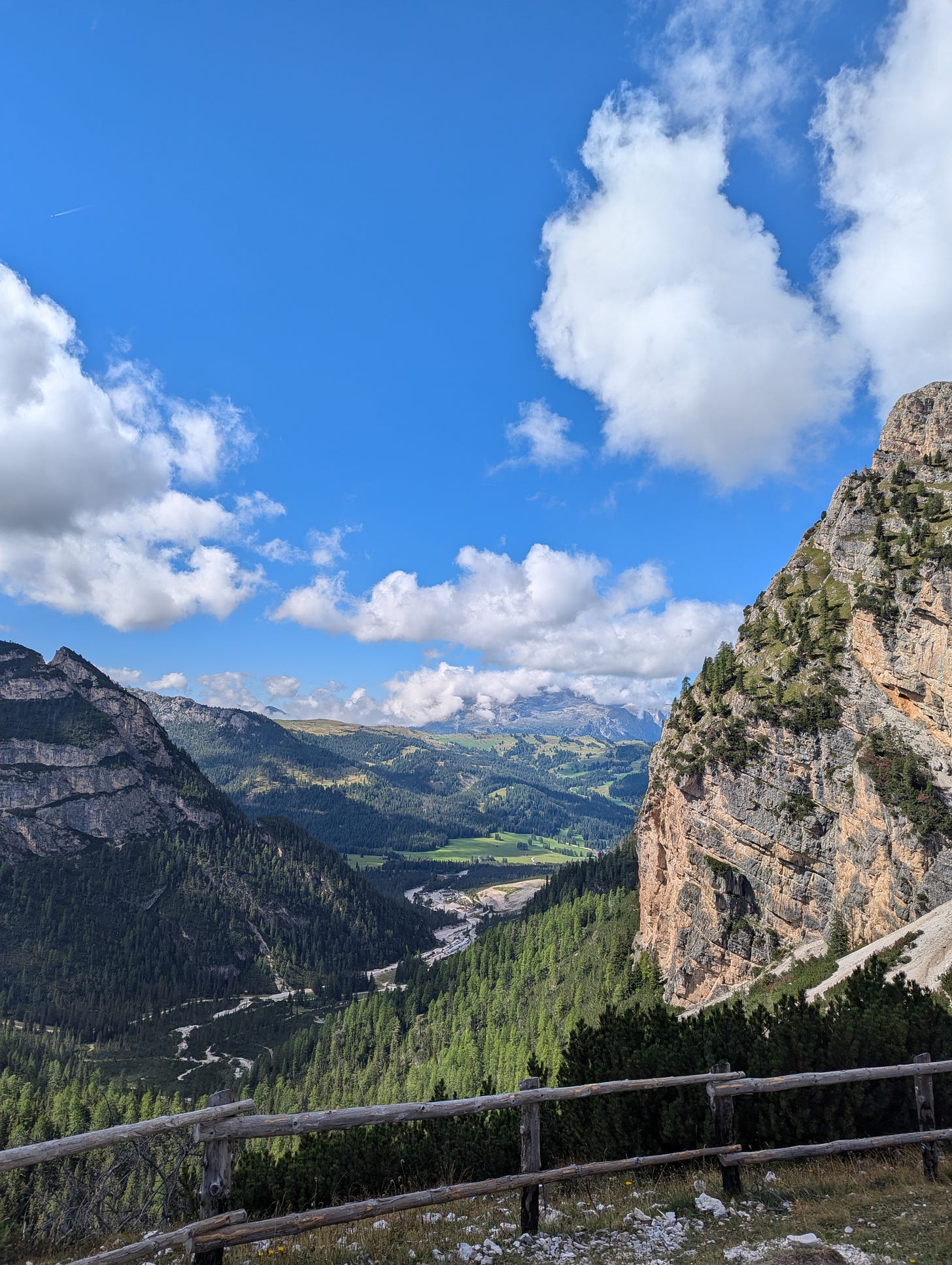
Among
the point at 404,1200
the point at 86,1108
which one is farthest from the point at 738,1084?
the point at 86,1108

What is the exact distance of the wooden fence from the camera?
33.3ft

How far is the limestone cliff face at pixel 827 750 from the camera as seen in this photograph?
72.4 meters

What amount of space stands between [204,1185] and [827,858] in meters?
95.3

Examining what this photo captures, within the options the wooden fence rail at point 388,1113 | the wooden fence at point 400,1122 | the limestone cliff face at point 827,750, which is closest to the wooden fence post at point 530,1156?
the wooden fence at point 400,1122

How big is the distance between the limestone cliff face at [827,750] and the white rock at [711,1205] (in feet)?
236

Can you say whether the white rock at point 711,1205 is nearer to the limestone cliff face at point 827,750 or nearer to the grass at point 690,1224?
the grass at point 690,1224

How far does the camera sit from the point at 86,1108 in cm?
10144

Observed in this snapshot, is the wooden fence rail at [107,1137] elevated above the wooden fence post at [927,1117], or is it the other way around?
the wooden fence rail at [107,1137]

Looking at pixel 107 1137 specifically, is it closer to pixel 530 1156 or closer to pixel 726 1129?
pixel 530 1156

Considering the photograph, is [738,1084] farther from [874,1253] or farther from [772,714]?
[772,714]

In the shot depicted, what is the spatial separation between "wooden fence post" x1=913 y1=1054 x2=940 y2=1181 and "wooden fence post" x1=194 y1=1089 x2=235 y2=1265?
16.0m

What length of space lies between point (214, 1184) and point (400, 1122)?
12.1ft

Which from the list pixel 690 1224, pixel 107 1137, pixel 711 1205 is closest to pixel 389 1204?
pixel 107 1137

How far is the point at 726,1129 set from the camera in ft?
46.0
